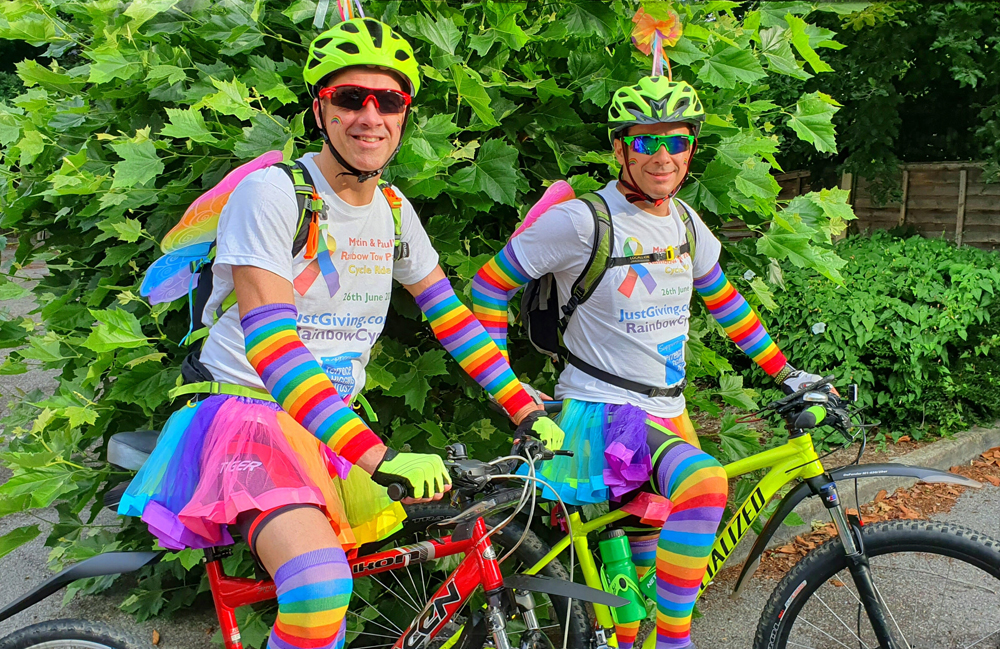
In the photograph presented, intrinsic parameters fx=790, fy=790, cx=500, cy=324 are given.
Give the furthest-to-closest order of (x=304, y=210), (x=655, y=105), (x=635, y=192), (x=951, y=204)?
(x=951, y=204) → (x=635, y=192) → (x=655, y=105) → (x=304, y=210)

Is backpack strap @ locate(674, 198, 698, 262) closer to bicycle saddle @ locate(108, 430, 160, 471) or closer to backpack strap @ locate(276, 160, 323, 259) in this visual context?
backpack strap @ locate(276, 160, 323, 259)

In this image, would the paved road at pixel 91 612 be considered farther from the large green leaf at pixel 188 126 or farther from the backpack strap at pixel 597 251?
the backpack strap at pixel 597 251

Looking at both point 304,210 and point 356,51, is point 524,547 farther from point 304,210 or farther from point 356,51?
point 356,51

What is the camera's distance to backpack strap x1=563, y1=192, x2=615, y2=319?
8.45 feet

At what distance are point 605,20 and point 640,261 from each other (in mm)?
947

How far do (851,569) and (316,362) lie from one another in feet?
5.78

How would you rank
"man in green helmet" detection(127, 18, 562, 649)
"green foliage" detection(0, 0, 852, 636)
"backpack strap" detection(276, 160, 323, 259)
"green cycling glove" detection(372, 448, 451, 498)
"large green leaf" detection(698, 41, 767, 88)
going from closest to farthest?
"green cycling glove" detection(372, 448, 451, 498)
"man in green helmet" detection(127, 18, 562, 649)
"backpack strap" detection(276, 160, 323, 259)
"green foliage" detection(0, 0, 852, 636)
"large green leaf" detection(698, 41, 767, 88)

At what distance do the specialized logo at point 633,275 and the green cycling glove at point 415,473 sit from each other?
1025 mm

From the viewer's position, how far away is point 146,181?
2662mm

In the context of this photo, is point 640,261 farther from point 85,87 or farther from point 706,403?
point 85,87

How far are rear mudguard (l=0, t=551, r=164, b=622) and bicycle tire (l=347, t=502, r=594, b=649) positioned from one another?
0.70m

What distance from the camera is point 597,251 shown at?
8.45 ft

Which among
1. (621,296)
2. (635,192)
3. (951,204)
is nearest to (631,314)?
(621,296)

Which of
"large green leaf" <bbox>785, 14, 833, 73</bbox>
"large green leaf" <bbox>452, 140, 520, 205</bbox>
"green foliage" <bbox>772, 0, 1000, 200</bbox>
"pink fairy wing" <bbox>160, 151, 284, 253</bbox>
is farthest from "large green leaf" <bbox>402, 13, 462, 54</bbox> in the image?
"green foliage" <bbox>772, 0, 1000, 200</bbox>
